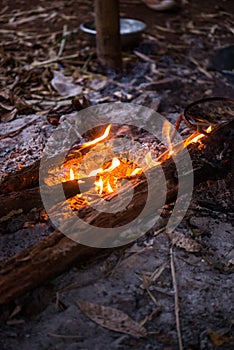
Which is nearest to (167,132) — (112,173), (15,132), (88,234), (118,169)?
(118,169)

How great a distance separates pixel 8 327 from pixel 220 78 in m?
4.60

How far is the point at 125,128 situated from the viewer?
5133mm

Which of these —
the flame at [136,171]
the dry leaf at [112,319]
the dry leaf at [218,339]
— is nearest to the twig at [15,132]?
the flame at [136,171]

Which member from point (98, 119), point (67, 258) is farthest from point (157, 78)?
point (67, 258)

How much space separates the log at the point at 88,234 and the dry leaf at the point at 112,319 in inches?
12.9

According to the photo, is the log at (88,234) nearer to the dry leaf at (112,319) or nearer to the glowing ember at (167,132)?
the dry leaf at (112,319)

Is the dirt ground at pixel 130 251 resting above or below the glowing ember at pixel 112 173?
below

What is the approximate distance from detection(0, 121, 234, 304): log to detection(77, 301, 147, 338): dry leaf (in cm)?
33

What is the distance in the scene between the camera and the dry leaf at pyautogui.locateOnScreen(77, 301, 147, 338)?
293 cm

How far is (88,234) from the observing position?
A: 3.36 metres

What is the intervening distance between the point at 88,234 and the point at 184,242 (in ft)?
2.37

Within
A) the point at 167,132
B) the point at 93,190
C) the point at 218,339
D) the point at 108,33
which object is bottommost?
the point at 218,339

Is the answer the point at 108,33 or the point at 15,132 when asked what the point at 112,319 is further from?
the point at 108,33

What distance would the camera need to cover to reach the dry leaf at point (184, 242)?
139 inches
